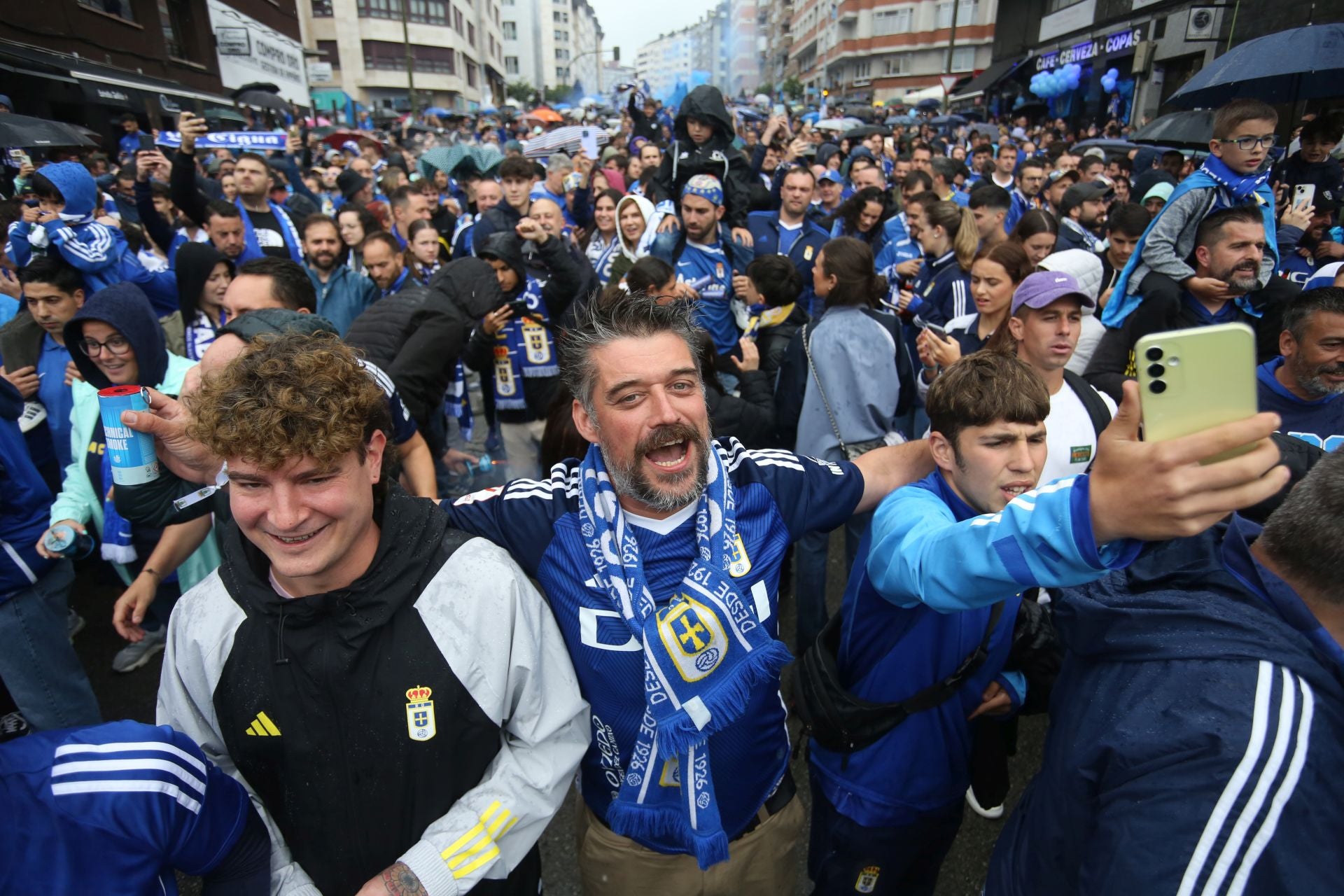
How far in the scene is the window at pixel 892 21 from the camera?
5706 centimetres

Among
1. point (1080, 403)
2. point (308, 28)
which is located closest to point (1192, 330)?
point (1080, 403)

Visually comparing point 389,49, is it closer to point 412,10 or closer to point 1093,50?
point 412,10

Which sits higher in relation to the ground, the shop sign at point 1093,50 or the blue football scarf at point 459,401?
the shop sign at point 1093,50

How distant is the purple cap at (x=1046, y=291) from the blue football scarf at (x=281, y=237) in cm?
510

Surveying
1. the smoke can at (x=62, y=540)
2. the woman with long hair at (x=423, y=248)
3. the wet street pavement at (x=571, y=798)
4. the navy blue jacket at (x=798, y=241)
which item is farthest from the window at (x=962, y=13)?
the smoke can at (x=62, y=540)

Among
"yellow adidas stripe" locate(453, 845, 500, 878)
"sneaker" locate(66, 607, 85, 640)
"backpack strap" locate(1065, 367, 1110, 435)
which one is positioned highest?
"backpack strap" locate(1065, 367, 1110, 435)

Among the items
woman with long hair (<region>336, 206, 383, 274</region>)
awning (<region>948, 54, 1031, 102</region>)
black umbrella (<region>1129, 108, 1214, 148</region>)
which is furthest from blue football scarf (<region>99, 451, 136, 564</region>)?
awning (<region>948, 54, 1031, 102</region>)

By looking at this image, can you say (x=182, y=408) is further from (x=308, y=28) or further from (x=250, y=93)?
(x=308, y=28)

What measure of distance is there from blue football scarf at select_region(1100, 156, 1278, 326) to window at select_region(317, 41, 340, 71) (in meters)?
60.3

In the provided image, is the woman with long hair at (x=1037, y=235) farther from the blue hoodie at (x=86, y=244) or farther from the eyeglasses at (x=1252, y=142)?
the blue hoodie at (x=86, y=244)

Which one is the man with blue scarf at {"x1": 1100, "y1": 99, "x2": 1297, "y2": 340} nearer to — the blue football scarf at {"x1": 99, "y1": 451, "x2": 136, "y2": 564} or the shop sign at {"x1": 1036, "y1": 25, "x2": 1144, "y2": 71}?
the blue football scarf at {"x1": 99, "y1": 451, "x2": 136, "y2": 564}

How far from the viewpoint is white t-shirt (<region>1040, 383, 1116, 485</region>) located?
2.69 m

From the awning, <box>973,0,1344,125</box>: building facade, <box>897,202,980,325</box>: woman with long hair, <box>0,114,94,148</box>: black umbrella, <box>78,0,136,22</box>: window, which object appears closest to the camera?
<box>897,202,980,325</box>: woman with long hair

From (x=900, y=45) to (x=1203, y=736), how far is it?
223 feet
